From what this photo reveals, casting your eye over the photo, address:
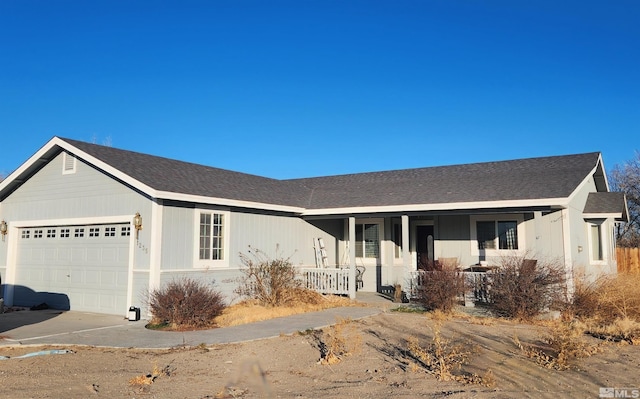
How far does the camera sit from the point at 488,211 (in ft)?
43.8

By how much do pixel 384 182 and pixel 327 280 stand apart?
4.47 m

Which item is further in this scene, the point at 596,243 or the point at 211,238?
the point at 596,243

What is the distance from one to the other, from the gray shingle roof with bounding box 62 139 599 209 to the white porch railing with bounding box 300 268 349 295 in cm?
209

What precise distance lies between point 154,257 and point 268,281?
3.44 m

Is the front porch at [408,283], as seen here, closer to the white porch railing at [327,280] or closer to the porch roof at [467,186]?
the white porch railing at [327,280]

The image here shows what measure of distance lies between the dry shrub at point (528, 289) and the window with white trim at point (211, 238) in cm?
718

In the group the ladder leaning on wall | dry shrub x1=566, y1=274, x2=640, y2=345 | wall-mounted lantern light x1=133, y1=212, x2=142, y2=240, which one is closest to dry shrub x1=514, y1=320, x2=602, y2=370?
dry shrub x1=566, y1=274, x2=640, y2=345

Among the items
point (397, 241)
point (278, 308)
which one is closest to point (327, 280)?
point (278, 308)

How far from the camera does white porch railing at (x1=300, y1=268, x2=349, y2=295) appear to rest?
50.4 feet

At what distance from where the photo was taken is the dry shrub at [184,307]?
1081 cm

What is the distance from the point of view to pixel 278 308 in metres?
13.2

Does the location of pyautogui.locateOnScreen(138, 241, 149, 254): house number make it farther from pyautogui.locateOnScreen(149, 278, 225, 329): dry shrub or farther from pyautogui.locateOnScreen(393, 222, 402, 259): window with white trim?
pyautogui.locateOnScreen(393, 222, 402, 259): window with white trim

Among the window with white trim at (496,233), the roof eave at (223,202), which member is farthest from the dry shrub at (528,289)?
the roof eave at (223,202)

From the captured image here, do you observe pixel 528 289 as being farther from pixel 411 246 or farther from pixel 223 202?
pixel 223 202
